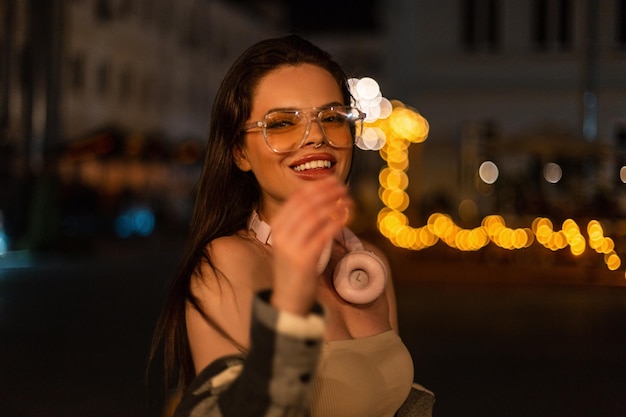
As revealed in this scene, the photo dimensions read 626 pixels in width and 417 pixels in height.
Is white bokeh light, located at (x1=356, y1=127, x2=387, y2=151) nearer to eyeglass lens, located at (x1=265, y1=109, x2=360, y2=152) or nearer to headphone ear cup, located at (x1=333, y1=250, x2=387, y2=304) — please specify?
headphone ear cup, located at (x1=333, y1=250, x2=387, y2=304)

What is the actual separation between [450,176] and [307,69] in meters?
24.6

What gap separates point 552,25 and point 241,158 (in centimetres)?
1186

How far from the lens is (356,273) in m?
2.27

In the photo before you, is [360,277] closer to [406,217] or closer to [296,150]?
[296,150]

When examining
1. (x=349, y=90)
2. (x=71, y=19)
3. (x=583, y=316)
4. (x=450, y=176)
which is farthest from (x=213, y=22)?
(x=349, y=90)

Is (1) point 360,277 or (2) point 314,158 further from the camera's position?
(1) point 360,277

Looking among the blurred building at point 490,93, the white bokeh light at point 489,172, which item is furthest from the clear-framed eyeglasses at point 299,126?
the white bokeh light at point 489,172

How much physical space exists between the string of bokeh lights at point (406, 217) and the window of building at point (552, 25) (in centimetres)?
232

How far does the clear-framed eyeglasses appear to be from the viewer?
81.9 inches

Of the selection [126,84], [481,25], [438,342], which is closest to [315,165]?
[438,342]

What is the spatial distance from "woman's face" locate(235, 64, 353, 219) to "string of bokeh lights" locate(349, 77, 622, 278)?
11.0 meters

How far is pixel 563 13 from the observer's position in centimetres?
1009

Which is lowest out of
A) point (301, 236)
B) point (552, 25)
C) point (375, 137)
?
point (301, 236)

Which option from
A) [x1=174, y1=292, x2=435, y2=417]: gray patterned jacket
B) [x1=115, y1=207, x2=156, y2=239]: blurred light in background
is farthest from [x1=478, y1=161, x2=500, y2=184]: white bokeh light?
[x1=174, y1=292, x2=435, y2=417]: gray patterned jacket
